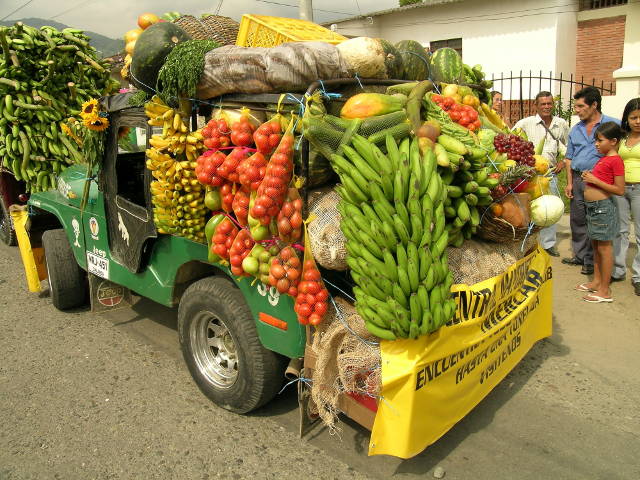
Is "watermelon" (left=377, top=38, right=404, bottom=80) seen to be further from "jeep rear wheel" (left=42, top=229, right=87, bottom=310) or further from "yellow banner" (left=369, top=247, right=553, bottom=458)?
"jeep rear wheel" (left=42, top=229, right=87, bottom=310)

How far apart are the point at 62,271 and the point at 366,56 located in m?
3.94

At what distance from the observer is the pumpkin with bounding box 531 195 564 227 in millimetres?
3305

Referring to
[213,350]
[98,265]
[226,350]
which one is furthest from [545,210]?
[98,265]

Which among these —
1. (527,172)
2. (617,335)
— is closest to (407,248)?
(527,172)

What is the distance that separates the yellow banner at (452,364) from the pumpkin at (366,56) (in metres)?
1.47

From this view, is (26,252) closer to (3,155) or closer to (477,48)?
(3,155)

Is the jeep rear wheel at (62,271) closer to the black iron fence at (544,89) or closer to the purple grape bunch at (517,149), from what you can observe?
the purple grape bunch at (517,149)

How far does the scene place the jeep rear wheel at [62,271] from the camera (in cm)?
535

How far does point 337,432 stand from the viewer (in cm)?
343

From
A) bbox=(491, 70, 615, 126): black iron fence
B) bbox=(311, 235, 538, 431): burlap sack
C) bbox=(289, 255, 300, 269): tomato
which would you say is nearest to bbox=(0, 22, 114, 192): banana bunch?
bbox=(289, 255, 300, 269): tomato

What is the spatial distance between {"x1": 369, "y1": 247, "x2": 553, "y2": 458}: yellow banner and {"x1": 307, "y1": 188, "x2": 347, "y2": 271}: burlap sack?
0.48 m

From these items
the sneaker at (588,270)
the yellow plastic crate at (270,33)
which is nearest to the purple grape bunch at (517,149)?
the yellow plastic crate at (270,33)

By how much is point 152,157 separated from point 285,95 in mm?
1022

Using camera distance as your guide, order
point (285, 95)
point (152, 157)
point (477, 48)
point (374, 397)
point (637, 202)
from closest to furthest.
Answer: point (374, 397) < point (285, 95) < point (152, 157) < point (637, 202) < point (477, 48)
